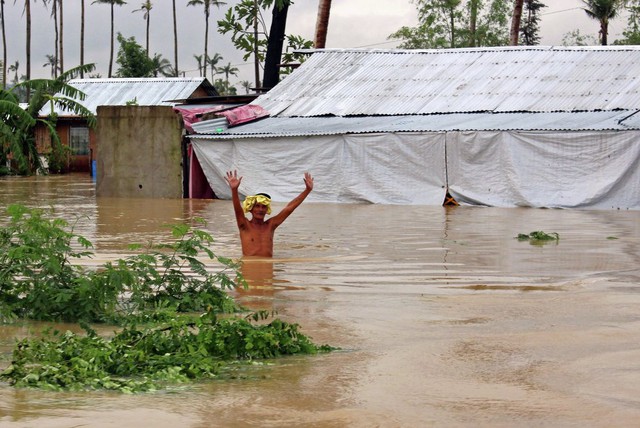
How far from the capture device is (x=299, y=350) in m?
5.68

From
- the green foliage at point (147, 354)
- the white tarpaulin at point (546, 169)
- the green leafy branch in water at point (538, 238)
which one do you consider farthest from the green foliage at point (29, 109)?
the green foliage at point (147, 354)

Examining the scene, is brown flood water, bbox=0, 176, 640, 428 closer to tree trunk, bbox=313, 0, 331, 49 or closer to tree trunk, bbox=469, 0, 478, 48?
tree trunk, bbox=313, 0, 331, 49

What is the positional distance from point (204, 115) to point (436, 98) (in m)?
5.38

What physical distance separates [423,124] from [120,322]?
1565cm

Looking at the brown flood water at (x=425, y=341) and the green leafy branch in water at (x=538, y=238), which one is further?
the green leafy branch in water at (x=538, y=238)

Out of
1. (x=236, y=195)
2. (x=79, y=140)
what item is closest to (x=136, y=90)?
(x=79, y=140)

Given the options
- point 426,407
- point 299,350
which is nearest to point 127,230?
point 299,350

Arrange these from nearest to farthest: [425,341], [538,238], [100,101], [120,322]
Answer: [425,341] → [120,322] → [538,238] → [100,101]

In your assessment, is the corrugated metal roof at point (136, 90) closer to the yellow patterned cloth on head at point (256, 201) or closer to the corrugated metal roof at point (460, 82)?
the corrugated metal roof at point (460, 82)

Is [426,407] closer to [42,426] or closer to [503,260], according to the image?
[42,426]

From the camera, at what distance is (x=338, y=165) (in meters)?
21.9

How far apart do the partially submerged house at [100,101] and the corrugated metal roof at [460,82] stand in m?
14.5

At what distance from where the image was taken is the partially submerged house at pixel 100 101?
39750mm

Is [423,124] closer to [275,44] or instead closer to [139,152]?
[139,152]
